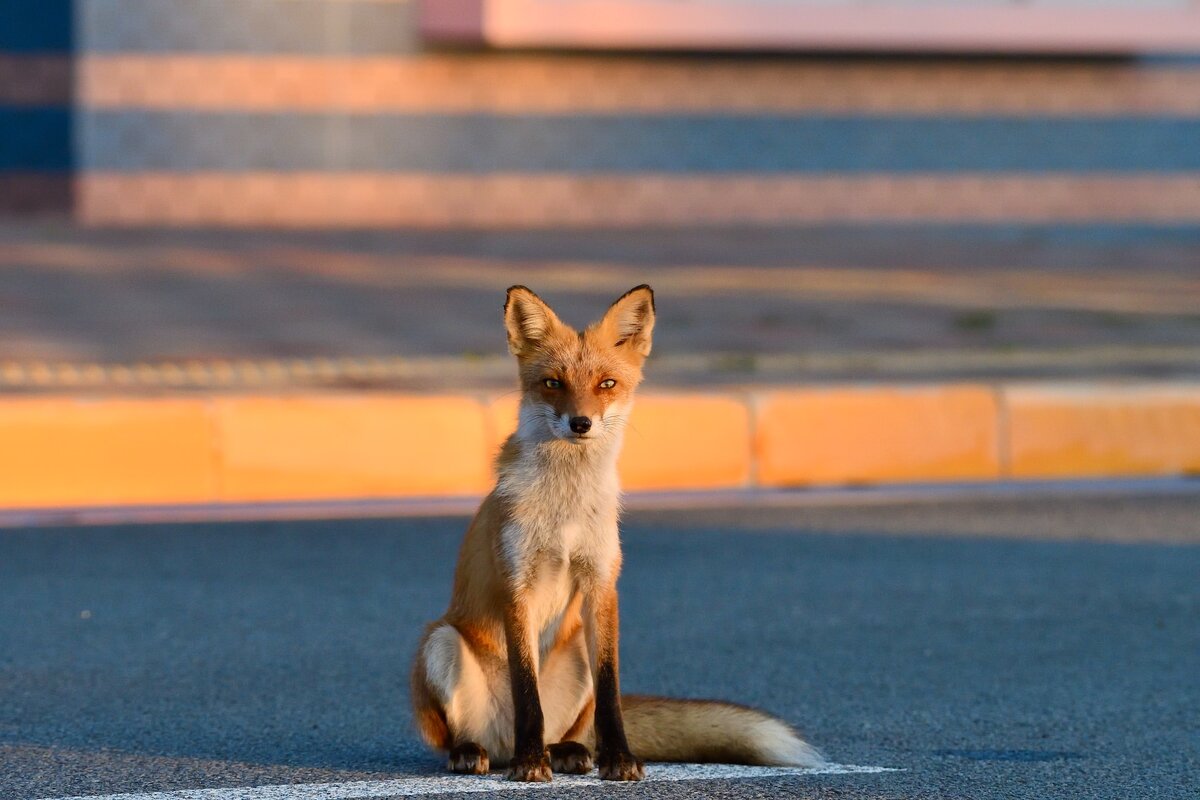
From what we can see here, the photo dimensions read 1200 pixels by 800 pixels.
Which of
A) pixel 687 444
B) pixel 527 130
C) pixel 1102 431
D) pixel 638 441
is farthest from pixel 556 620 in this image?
pixel 527 130

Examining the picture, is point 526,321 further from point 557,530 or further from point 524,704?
point 524,704

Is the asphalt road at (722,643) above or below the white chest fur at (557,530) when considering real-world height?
below

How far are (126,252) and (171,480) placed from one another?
23.4ft

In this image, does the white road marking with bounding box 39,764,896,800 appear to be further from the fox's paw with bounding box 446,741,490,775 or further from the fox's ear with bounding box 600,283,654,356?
the fox's ear with bounding box 600,283,654,356

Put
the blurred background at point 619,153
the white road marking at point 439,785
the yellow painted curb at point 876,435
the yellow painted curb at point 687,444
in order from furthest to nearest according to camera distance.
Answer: the blurred background at point 619,153 → the yellow painted curb at point 876,435 → the yellow painted curb at point 687,444 → the white road marking at point 439,785

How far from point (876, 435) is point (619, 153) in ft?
32.4

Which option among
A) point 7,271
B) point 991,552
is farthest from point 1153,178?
point 991,552

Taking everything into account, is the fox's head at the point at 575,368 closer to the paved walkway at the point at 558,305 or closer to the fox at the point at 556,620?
the fox at the point at 556,620

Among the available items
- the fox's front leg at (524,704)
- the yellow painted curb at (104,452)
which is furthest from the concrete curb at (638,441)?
the fox's front leg at (524,704)

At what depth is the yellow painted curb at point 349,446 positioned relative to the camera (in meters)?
9.47

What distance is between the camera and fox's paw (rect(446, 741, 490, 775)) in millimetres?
4492

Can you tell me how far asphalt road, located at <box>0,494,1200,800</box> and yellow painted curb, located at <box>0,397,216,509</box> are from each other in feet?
2.58

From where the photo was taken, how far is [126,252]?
16047 mm

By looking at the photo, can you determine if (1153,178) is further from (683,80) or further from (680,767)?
(680,767)
